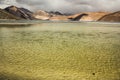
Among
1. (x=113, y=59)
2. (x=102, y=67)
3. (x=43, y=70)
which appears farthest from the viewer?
(x=113, y=59)

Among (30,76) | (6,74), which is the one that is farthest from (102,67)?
(6,74)

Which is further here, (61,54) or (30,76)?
(61,54)

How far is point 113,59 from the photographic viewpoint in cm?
2069

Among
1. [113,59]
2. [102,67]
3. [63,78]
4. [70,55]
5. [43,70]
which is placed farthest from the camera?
[70,55]

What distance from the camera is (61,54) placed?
75.7 ft

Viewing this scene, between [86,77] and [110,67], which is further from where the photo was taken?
[110,67]

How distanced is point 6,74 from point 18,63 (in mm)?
3282

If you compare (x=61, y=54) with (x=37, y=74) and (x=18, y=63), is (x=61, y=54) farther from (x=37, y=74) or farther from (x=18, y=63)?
(x=37, y=74)

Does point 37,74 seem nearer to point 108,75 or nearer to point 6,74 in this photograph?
point 6,74

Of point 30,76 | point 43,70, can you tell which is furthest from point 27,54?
point 30,76

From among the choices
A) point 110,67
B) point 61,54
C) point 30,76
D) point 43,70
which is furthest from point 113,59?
point 30,76

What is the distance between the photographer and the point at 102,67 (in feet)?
59.8

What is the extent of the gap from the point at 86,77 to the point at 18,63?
216 inches

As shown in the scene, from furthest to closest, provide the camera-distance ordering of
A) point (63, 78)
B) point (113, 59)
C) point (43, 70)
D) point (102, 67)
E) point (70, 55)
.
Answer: point (70, 55)
point (113, 59)
point (102, 67)
point (43, 70)
point (63, 78)
